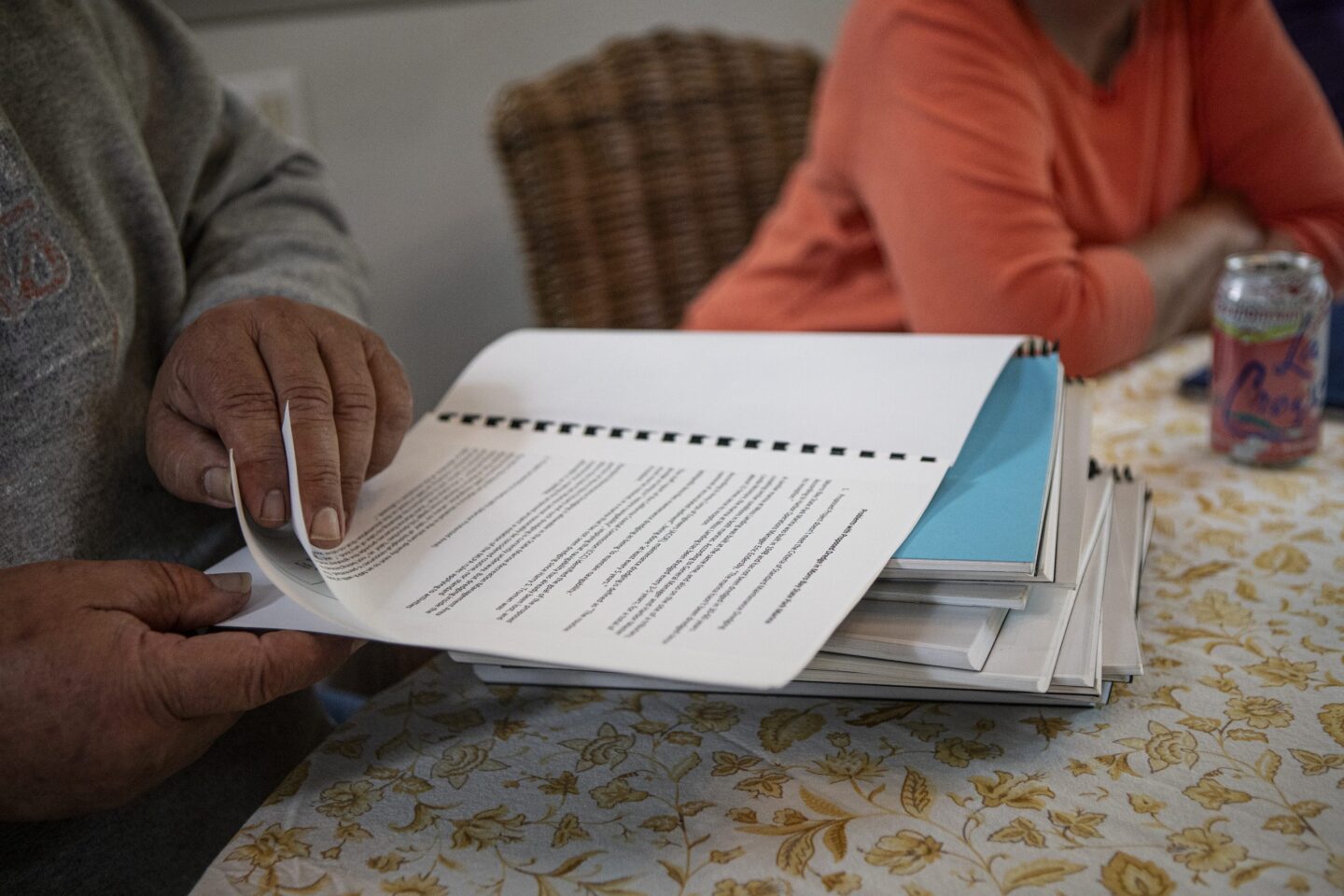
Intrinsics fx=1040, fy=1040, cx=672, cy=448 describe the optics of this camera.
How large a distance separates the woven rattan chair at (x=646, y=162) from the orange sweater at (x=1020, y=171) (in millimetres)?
412

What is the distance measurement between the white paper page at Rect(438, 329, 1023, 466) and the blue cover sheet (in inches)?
0.6

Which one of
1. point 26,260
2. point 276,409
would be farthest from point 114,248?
point 276,409

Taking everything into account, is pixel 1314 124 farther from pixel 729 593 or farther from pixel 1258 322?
pixel 729 593

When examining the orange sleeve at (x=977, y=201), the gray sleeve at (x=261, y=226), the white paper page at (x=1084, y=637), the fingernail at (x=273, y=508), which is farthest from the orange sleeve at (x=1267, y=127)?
the fingernail at (x=273, y=508)

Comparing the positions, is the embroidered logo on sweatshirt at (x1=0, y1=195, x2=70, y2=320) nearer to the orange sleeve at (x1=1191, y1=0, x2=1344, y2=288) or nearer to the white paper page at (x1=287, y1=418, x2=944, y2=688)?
the white paper page at (x1=287, y1=418, x2=944, y2=688)

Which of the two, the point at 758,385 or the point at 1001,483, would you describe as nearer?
the point at 1001,483

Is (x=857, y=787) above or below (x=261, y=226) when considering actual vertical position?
below

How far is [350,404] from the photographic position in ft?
1.67

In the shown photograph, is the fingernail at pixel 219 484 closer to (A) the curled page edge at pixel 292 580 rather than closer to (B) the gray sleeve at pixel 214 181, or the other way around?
(A) the curled page edge at pixel 292 580

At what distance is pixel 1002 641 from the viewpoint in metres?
0.41

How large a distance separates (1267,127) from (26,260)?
100 centimetres

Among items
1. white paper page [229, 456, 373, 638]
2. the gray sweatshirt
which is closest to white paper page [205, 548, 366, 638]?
white paper page [229, 456, 373, 638]

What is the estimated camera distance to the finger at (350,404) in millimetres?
494

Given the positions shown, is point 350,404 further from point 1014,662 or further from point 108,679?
point 1014,662
